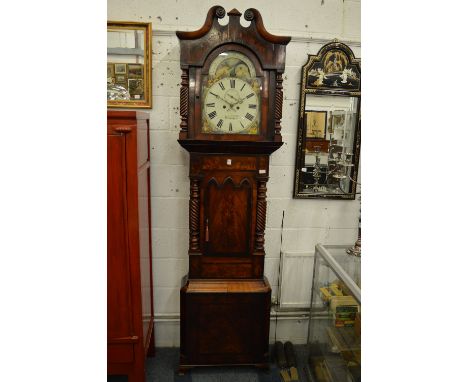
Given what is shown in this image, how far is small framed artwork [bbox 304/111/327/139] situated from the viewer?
199cm

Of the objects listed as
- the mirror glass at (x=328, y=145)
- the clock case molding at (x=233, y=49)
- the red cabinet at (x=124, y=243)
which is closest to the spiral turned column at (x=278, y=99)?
the clock case molding at (x=233, y=49)

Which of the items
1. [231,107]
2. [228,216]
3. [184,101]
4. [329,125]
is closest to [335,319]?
[228,216]

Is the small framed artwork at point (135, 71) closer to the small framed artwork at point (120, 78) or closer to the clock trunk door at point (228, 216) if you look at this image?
the small framed artwork at point (120, 78)

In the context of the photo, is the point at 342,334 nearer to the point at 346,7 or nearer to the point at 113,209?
the point at 113,209

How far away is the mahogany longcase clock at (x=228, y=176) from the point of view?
1.60m

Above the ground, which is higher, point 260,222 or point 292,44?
point 292,44

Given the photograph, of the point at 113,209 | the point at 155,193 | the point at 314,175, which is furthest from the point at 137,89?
the point at 314,175

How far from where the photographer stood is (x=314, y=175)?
6.79ft

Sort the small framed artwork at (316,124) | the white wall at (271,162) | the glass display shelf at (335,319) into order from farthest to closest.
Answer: the small framed artwork at (316,124)
the white wall at (271,162)
the glass display shelf at (335,319)

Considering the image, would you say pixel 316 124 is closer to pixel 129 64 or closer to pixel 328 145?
pixel 328 145

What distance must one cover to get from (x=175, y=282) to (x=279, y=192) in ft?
3.03

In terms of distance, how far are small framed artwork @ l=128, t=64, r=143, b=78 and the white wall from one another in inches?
3.2

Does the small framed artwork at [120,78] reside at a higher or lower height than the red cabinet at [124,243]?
higher

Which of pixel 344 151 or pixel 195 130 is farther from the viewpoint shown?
pixel 344 151
